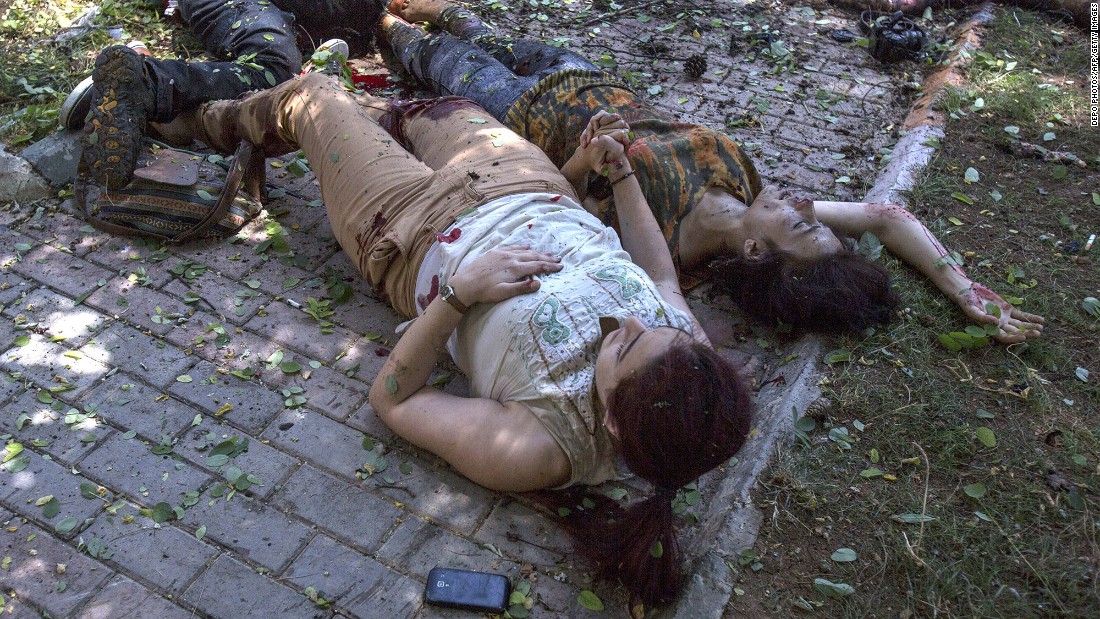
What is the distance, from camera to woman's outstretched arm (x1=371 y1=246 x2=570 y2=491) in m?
2.64

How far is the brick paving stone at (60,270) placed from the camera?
3492mm

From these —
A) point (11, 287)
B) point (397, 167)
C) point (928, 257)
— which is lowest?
point (928, 257)

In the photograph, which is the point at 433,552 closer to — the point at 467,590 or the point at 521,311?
the point at 467,590

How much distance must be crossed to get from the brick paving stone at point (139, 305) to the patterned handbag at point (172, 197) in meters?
0.32

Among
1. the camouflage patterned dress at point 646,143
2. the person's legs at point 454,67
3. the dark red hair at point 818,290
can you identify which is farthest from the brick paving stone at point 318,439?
the person's legs at point 454,67

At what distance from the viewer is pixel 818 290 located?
3338 millimetres

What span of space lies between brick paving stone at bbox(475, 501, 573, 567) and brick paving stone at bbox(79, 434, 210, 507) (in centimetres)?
101

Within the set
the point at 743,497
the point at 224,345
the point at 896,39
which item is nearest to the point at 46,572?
the point at 224,345

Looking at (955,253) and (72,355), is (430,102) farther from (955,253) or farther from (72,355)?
(955,253)

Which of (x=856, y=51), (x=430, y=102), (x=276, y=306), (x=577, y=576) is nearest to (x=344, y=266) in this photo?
(x=276, y=306)

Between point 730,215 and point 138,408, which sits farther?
point 730,215

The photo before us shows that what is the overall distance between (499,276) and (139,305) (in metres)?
1.70

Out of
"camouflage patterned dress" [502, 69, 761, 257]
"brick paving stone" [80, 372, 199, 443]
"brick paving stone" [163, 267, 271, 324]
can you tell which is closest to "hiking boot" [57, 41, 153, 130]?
"brick paving stone" [163, 267, 271, 324]

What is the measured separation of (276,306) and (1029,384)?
10.3 ft
